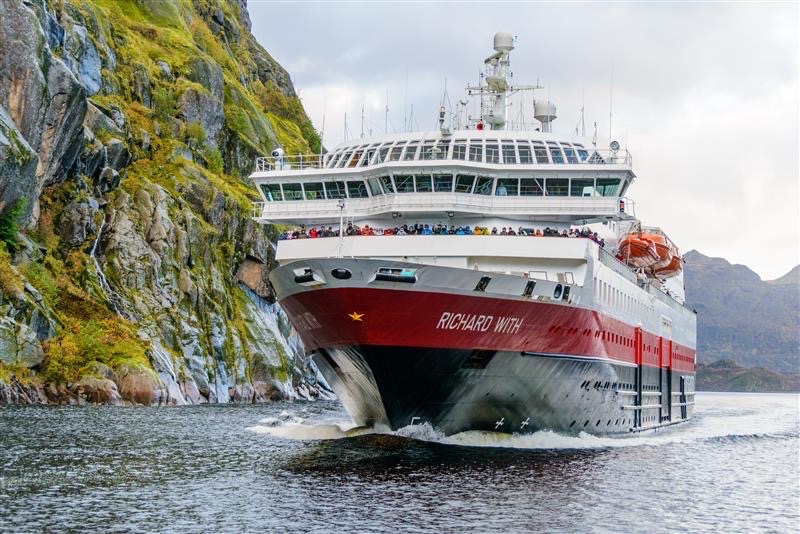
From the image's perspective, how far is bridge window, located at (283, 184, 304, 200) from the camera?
2141 inches

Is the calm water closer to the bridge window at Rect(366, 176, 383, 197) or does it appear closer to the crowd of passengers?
the crowd of passengers

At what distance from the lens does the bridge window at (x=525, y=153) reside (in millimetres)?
52406

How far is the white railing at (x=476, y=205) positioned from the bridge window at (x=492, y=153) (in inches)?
96.5

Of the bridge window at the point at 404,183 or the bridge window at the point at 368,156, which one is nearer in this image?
the bridge window at the point at 404,183

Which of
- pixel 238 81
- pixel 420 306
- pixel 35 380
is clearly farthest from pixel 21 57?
pixel 238 81

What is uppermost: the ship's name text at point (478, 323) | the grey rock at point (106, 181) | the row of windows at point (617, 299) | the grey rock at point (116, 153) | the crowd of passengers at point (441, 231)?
the grey rock at point (116, 153)

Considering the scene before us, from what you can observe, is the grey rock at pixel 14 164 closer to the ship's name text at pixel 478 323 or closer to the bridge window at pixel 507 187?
the bridge window at pixel 507 187

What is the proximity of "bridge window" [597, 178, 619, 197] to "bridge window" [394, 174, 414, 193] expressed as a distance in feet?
28.3

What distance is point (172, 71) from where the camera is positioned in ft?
428

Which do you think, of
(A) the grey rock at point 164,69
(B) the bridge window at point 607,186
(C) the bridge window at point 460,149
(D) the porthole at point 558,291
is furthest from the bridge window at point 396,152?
(A) the grey rock at point 164,69

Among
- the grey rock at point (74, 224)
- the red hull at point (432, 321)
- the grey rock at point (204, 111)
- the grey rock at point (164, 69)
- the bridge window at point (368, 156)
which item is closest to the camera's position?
the red hull at point (432, 321)

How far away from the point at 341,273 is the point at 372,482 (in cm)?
905

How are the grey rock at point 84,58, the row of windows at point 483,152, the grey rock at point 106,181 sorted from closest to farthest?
the row of windows at point 483,152 < the grey rock at point 106,181 < the grey rock at point 84,58

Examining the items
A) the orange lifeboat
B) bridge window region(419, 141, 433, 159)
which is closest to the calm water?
bridge window region(419, 141, 433, 159)
